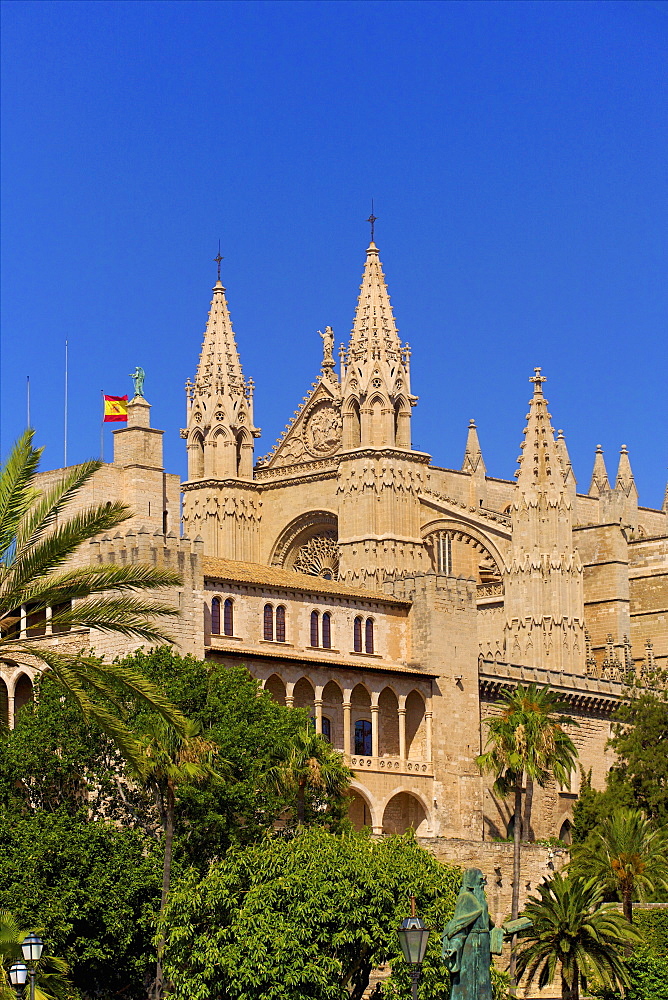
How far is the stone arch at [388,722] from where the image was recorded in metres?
69.8

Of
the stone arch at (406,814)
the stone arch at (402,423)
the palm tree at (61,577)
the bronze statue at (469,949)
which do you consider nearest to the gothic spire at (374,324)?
the stone arch at (402,423)

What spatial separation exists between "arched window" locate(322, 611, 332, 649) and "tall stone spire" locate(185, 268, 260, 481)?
17891mm

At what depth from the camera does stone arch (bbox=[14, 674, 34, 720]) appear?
65.1 m

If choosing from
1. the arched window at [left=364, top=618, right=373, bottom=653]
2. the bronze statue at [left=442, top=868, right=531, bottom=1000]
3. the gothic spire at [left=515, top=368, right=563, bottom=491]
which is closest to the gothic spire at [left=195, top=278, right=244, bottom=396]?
the gothic spire at [left=515, top=368, right=563, bottom=491]

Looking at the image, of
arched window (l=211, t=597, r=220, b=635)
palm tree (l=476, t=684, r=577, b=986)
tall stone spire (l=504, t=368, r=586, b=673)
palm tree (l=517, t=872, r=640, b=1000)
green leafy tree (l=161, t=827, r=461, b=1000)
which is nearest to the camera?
green leafy tree (l=161, t=827, r=461, b=1000)

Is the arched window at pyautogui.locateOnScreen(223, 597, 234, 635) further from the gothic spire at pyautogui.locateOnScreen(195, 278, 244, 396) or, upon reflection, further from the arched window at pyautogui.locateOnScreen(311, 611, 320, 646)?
the gothic spire at pyautogui.locateOnScreen(195, 278, 244, 396)

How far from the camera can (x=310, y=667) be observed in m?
67.7

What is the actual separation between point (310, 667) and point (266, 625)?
1874 mm

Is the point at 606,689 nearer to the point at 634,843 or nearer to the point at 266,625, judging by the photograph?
the point at 266,625

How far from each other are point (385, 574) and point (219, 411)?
11226 millimetres

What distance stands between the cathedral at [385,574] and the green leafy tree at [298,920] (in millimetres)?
13182

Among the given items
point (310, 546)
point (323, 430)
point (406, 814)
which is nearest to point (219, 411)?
point (323, 430)

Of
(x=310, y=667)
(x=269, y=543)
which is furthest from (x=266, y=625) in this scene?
(x=269, y=543)

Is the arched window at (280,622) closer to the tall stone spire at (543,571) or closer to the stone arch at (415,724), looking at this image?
the stone arch at (415,724)
